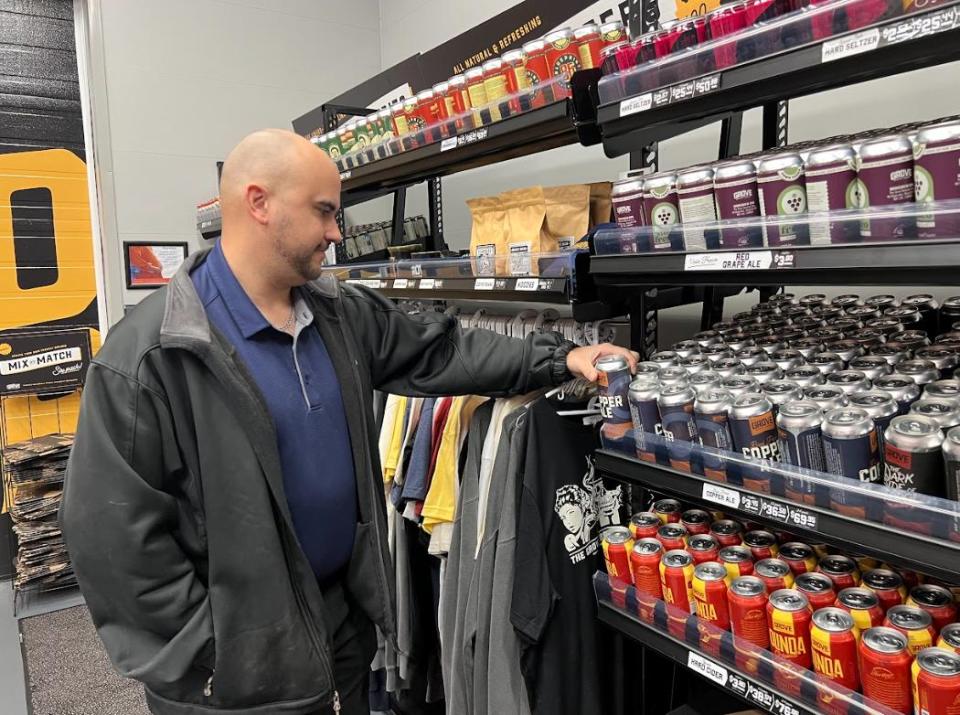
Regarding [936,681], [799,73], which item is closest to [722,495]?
[936,681]

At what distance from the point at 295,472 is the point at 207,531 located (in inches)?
9.3

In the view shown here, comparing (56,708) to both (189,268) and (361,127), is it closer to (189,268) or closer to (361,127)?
(189,268)

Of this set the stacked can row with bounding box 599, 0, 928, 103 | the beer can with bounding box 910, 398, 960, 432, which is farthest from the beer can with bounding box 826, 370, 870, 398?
the stacked can row with bounding box 599, 0, 928, 103

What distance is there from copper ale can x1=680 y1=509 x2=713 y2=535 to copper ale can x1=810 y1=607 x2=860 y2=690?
41cm

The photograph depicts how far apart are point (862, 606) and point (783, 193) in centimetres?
81

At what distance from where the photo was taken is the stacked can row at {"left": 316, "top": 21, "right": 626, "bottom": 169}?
1.93 m

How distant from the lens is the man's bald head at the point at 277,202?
5.46ft

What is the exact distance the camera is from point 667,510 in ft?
5.84

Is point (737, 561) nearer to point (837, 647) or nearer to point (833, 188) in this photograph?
point (837, 647)

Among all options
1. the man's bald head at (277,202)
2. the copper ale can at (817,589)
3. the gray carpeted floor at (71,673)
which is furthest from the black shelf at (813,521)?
the gray carpeted floor at (71,673)

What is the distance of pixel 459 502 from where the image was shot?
7.04 feet

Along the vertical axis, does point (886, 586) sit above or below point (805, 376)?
below

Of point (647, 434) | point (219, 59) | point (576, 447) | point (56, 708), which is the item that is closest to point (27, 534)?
point (56, 708)

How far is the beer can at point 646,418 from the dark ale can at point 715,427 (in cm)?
11
